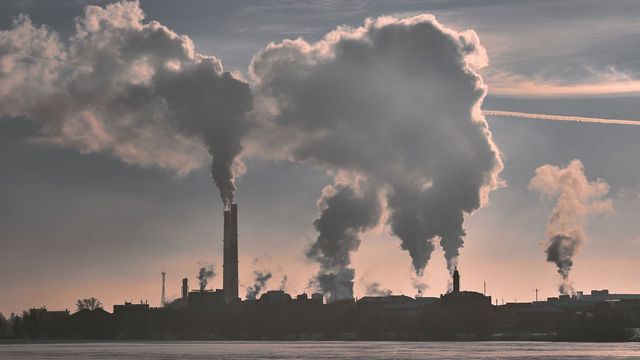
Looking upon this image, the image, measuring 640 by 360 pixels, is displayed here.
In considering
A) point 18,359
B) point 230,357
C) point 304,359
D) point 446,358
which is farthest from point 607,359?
point 18,359

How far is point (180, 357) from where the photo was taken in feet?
630

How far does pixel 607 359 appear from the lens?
17038 centimetres

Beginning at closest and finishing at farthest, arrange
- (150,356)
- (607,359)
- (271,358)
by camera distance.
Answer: (607,359), (271,358), (150,356)

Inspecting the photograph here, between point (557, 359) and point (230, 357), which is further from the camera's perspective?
point (230, 357)

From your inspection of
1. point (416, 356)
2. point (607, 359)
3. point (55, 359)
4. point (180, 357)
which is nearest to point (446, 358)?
point (416, 356)

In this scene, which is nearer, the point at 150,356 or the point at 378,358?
the point at 378,358

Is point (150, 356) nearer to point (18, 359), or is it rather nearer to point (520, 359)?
point (18, 359)

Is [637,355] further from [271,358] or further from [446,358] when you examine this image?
[271,358]

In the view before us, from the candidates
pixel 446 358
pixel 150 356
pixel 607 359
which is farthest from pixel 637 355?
pixel 150 356

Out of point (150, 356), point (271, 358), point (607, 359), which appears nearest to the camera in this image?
point (607, 359)

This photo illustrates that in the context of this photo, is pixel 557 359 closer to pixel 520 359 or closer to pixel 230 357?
pixel 520 359

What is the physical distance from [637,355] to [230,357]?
53611 mm

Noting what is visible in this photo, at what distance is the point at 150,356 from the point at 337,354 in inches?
1025

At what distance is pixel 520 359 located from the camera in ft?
563
